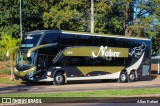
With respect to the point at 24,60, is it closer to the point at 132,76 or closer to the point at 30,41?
the point at 30,41

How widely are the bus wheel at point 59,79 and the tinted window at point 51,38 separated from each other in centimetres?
266

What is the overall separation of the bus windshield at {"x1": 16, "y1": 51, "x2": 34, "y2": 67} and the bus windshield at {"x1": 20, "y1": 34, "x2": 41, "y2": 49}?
0.58 metres

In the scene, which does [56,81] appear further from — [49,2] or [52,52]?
[49,2]

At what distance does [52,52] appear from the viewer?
2802 centimetres

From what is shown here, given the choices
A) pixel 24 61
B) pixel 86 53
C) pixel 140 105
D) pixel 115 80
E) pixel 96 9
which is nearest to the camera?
pixel 140 105

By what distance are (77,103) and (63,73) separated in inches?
535

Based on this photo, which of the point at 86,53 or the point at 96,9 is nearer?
the point at 86,53

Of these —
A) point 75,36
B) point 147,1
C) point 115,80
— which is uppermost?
point 147,1

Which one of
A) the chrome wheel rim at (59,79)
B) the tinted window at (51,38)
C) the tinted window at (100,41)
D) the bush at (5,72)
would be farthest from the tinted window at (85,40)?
the bush at (5,72)

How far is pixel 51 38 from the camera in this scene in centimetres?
2784

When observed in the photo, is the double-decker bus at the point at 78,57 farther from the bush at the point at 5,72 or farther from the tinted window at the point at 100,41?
the bush at the point at 5,72

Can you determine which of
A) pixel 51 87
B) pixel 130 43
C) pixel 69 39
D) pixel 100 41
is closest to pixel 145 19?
pixel 130 43

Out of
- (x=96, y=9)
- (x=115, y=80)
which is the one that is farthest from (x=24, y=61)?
(x=96, y=9)

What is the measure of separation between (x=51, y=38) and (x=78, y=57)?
3.27 m
